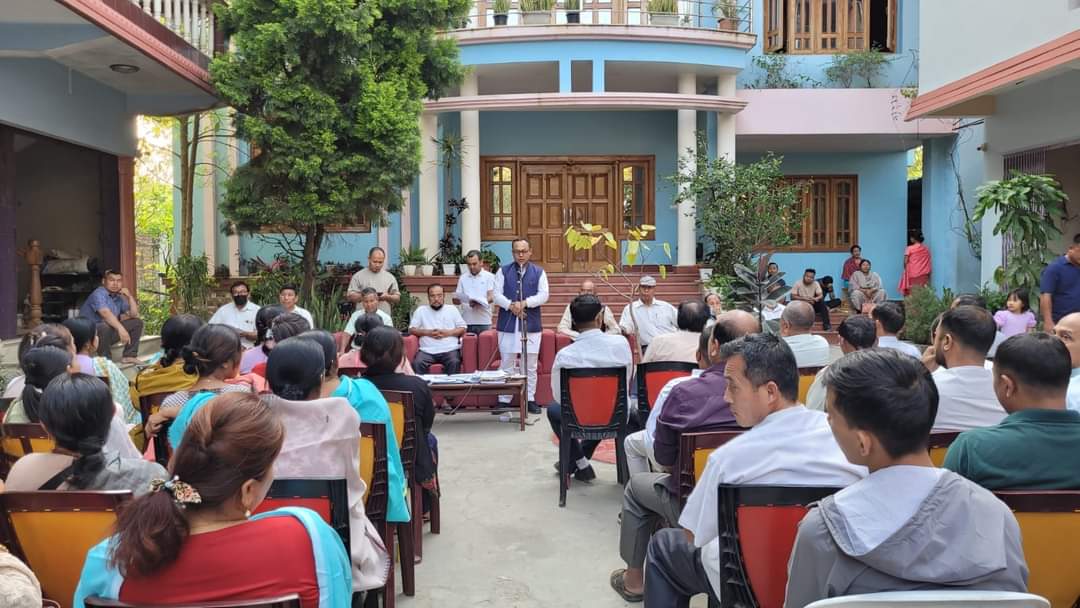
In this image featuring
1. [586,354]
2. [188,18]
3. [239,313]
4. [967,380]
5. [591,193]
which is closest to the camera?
[967,380]

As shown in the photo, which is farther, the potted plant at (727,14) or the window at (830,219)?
the window at (830,219)

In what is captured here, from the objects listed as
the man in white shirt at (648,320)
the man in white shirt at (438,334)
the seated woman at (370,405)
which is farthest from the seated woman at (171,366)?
the man in white shirt at (648,320)

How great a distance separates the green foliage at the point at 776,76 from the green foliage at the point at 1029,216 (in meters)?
6.20

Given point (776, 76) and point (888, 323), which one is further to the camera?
point (776, 76)

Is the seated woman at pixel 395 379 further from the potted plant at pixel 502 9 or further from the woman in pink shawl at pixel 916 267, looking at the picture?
the woman in pink shawl at pixel 916 267

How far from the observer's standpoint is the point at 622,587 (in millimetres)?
3473

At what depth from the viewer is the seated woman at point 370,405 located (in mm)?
3172

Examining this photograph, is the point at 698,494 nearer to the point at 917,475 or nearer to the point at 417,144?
the point at 917,475

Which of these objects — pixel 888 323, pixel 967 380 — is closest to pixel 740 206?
pixel 888 323

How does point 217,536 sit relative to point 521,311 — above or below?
below

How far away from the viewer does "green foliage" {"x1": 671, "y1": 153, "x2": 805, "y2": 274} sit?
12039 mm

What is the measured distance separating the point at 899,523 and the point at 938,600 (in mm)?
178

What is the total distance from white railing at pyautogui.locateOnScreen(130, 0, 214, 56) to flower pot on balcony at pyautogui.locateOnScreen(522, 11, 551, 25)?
4.91 m

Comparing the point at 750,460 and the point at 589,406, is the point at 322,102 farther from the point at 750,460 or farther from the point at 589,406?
the point at 750,460
